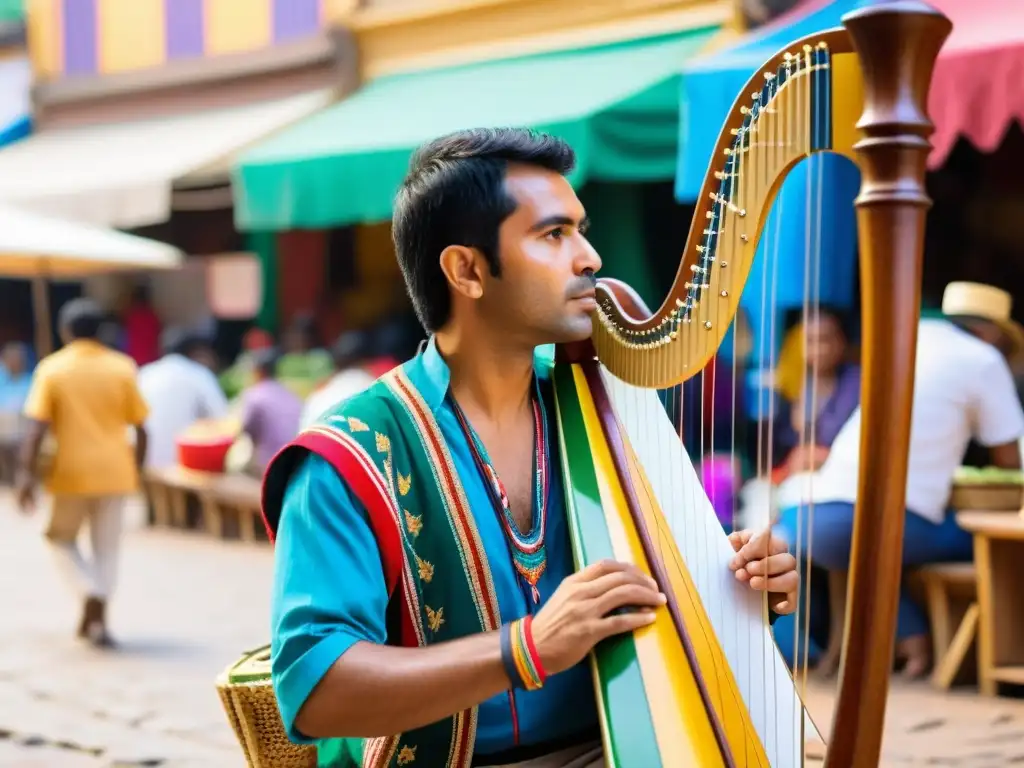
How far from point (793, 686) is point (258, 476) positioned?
6991 millimetres

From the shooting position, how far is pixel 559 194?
2.06 metres

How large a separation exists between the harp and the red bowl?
6.82 meters

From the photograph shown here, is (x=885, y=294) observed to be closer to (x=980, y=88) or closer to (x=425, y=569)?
(x=425, y=569)

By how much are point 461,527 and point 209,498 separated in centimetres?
724

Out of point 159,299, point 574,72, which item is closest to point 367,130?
point 574,72

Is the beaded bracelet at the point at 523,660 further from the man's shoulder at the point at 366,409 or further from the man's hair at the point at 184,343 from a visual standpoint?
the man's hair at the point at 184,343

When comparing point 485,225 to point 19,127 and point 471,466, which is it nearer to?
point 471,466

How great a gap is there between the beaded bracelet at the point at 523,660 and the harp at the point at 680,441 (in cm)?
11

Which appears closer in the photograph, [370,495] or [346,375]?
[370,495]

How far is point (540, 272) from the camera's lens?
2.02 meters

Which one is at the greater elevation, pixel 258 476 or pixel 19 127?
pixel 19 127

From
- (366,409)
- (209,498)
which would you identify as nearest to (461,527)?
(366,409)

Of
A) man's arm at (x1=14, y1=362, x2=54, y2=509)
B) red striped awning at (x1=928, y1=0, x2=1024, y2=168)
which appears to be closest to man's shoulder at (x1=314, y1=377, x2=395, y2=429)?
red striped awning at (x1=928, y1=0, x2=1024, y2=168)

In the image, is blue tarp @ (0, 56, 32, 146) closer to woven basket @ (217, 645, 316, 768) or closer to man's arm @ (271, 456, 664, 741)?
woven basket @ (217, 645, 316, 768)
